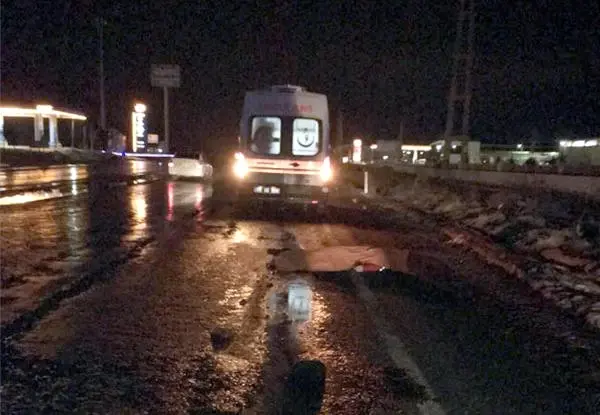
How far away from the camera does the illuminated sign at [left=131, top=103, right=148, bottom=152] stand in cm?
7644

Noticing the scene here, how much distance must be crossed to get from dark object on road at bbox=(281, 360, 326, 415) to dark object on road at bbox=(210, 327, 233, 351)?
98cm

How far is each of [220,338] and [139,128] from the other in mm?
73316

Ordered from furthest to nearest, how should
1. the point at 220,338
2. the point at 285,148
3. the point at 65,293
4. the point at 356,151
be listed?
the point at 356,151, the point at 285,148, the point at 65,293, the point at 220,338

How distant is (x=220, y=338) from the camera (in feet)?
24.0

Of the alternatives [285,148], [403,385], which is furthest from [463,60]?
[403,385]

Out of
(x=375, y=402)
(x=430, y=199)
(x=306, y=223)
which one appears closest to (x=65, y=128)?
(x=430, y=199)

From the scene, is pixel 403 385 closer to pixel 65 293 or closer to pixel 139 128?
pixel 65 293

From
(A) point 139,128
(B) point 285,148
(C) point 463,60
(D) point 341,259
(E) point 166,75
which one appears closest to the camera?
(D) point 341,259

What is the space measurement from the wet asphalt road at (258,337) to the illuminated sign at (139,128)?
64.3 meters

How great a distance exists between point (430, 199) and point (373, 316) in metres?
19.2

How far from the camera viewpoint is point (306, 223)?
741 inches

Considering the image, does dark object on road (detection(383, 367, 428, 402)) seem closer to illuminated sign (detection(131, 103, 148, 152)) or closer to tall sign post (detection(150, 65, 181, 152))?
tall sign post (detection(150, 65, 181, 152))

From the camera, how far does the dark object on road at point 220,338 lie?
7.09m

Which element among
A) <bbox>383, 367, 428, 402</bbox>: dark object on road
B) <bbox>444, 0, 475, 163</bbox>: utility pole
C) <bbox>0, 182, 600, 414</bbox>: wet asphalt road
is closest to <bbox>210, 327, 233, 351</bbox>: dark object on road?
<bbox>0, 182, 600, 414</bbox>: wet asphalt road
